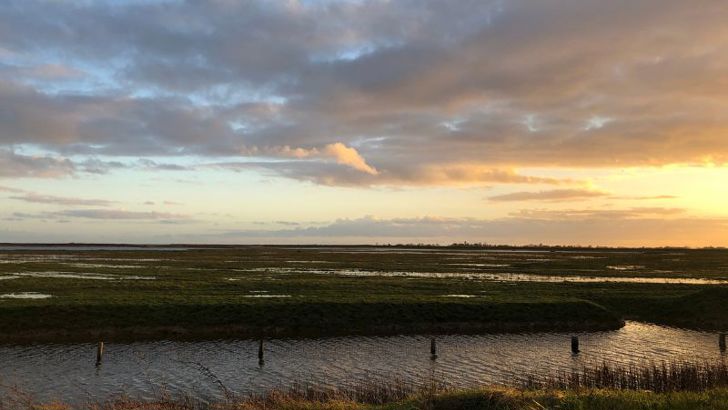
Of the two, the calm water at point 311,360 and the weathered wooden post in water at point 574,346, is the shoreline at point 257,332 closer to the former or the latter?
the calm water at point 311,360

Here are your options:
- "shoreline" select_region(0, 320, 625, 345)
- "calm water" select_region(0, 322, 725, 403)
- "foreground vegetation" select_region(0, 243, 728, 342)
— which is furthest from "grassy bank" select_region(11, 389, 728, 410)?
"foreground vegetation" select_region(0, 243, 728, 342)

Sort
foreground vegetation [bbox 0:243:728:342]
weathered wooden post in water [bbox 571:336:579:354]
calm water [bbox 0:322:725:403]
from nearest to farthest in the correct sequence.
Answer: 1. calm water [bbox 0:322:725:403]
2. weathered wooden post in water [bbox 571:336:579:354]
3. foreground vegetation [bbox 0:243:728:342]

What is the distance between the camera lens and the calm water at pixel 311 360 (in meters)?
28.7

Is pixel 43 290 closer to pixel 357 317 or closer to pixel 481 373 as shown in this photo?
pixel 357 317

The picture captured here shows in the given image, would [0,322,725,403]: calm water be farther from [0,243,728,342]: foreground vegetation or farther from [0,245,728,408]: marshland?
[0,243,728,342]: foreground vegetation

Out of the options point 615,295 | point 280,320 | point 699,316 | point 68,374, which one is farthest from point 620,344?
point 68,374

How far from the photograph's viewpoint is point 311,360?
3466 cm

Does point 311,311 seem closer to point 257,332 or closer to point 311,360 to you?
point 257,332

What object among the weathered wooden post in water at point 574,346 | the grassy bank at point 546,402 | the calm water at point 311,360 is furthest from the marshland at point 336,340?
the grassy bank at point 546,402

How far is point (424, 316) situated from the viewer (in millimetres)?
47438

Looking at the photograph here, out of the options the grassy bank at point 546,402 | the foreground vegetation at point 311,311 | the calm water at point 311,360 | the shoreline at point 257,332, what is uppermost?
the grassy bank at point 546,402

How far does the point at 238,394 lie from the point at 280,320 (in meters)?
18.4

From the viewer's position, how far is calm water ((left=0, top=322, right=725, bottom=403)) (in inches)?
1131

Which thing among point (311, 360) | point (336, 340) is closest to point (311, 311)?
point (336, 340)
